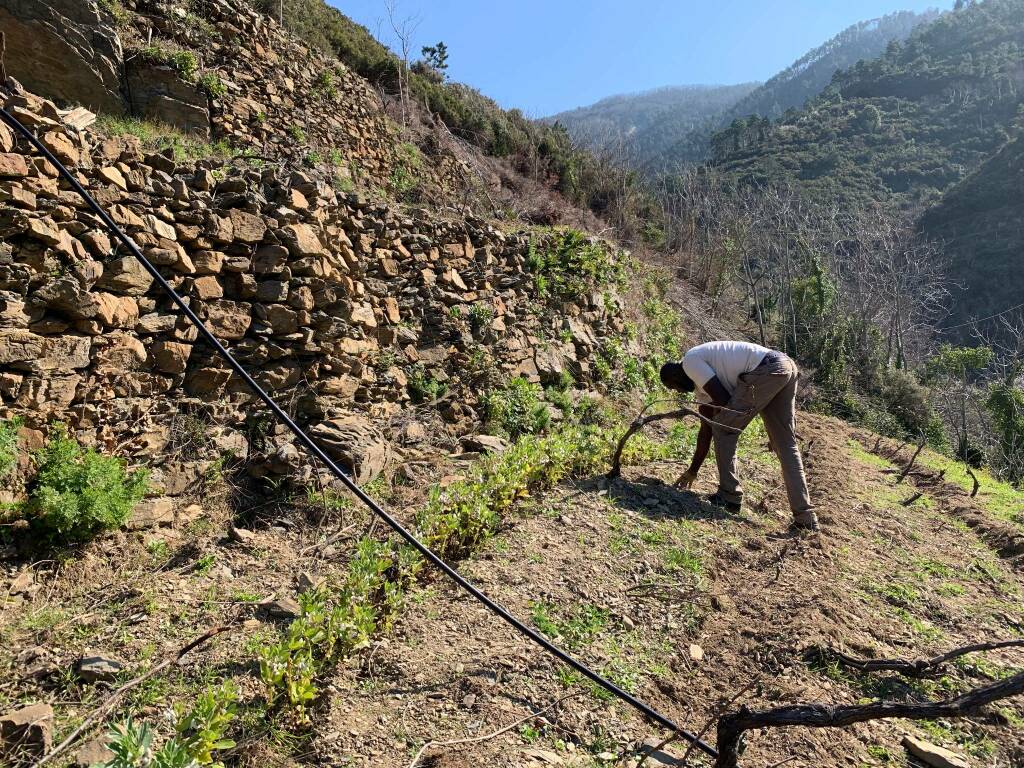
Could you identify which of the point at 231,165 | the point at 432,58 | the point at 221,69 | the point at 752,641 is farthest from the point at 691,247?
the point at 752,641

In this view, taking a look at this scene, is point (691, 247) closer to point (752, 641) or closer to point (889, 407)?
point (889, 407)

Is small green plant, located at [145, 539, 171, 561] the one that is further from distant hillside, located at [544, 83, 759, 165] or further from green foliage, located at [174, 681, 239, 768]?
distant hillside, located at [544, 83, 759, 165]

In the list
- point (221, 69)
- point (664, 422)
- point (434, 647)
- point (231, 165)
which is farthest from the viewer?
point (664, 422)

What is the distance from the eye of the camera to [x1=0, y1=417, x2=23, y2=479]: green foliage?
117 inches

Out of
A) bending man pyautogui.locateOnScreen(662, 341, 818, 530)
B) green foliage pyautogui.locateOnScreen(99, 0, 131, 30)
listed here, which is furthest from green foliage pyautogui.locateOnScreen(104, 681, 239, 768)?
green foliage pyautogui.locateOnScreen(99, 0, 131, 30)

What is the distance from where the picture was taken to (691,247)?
1750 cm

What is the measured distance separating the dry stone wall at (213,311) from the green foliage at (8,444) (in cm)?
10

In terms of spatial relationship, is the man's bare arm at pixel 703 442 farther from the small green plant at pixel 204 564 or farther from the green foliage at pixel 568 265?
the small green plant at pixel 204 564

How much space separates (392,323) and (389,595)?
329 cm

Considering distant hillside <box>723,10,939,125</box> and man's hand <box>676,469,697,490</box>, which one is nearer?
man's hand <box>676,469,697,490</box>

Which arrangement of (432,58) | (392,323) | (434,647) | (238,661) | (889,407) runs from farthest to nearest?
(432,58) < (889,407) < (392,323) < (434,647) < (238,661)

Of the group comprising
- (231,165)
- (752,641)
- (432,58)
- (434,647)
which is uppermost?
(432,58)

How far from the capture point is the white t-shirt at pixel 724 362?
449 cm

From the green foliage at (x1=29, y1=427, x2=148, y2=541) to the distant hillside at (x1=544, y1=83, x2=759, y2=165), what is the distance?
187ft
